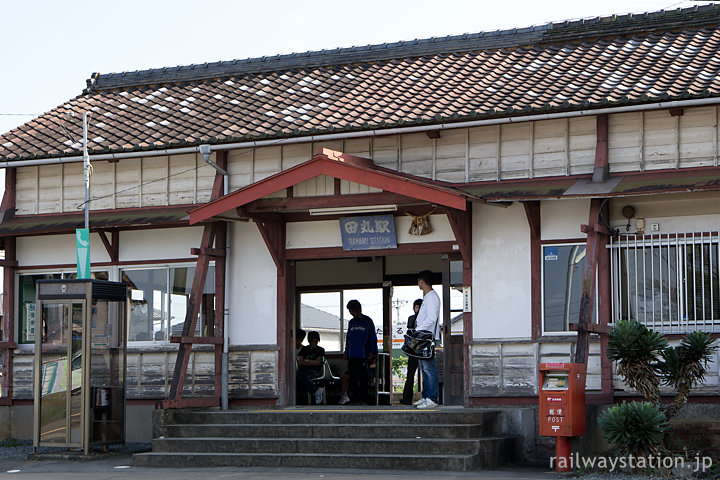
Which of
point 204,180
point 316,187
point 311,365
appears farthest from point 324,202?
point 311,365

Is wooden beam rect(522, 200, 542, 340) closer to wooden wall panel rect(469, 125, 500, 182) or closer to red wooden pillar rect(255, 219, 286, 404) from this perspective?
wooden wall panel rect(469, 125, 500, 182)

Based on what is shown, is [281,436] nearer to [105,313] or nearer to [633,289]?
[105,313]

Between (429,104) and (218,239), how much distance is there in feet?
12.1

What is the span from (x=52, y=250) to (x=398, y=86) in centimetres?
608

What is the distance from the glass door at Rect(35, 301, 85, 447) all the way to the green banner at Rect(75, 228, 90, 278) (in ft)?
4.64

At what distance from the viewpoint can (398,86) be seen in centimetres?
1667

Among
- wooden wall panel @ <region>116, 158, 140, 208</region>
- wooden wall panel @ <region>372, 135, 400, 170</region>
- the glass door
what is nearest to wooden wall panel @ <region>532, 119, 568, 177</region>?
wooden wall panel @ <region>372, 135, 400, 170</region>

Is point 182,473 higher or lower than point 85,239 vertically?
lower

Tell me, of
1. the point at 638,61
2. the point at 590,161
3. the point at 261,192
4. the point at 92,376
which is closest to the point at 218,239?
the point at 261,192

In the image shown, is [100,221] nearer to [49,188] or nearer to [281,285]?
[49,188]

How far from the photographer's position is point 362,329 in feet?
54.4

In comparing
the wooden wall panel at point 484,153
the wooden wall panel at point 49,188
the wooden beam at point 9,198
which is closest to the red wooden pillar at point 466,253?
the wooden wall panel at point 484,153

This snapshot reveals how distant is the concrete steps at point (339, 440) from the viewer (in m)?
12.6

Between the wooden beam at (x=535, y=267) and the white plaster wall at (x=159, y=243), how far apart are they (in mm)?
5132
